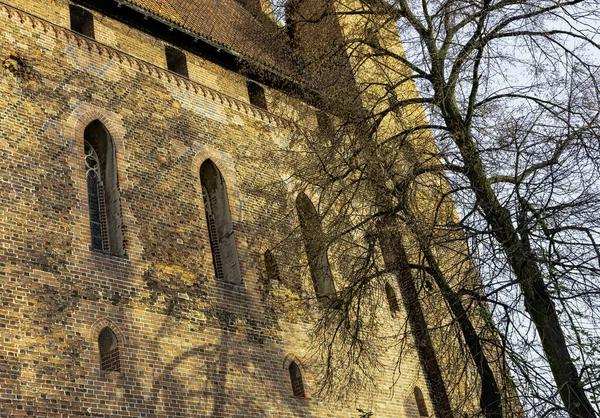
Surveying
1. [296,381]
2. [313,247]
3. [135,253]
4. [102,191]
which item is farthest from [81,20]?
[296,381]

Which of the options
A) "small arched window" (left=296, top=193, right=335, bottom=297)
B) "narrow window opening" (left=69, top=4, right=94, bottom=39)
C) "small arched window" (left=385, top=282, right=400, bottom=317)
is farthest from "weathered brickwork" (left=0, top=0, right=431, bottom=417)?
"small arched window" (left=385, top=282, right=400, bottom=317)

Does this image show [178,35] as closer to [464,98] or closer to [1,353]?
[464,98]

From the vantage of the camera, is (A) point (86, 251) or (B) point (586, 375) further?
(A) point (86, 251)

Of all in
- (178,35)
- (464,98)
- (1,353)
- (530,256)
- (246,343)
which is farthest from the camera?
(178,35)

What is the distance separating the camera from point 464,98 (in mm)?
7945

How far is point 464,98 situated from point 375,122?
1.02 m

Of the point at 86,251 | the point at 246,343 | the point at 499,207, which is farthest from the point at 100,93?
the point at 499,207

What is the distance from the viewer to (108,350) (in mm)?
7965

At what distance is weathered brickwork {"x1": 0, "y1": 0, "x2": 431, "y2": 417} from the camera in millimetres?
7477

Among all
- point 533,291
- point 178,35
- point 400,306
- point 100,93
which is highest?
point 178,35

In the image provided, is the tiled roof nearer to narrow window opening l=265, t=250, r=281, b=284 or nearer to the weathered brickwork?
the weathered brickwork

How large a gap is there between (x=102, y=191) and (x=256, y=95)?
446 cm

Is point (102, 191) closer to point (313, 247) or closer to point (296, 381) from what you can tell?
point (313, 247)

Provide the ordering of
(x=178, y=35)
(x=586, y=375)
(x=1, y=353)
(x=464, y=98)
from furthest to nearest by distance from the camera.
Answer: (x=178, y=35), (x=464, y=98), (x=1, y=353), (x=586, y=375)
